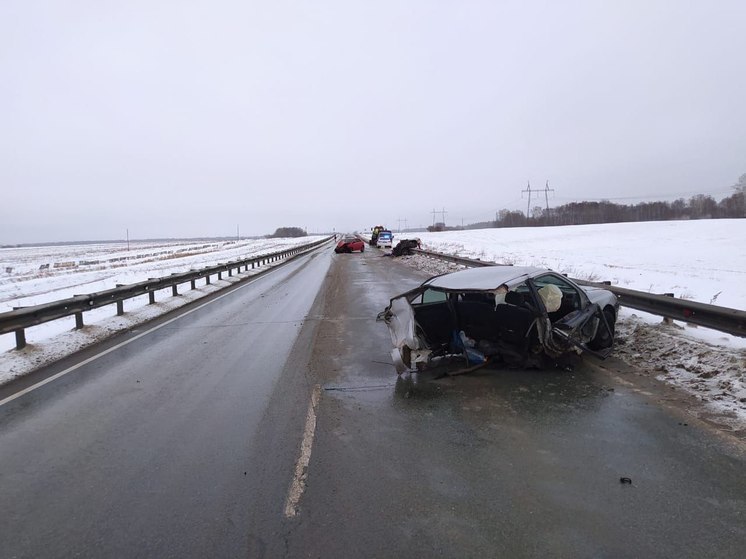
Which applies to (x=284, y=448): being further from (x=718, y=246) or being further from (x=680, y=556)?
(x=718, y=246)

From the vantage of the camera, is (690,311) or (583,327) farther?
(690,311)

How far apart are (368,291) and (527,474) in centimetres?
1249

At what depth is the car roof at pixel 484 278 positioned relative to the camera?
20.6 feet

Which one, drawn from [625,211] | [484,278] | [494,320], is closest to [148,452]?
[494,320]

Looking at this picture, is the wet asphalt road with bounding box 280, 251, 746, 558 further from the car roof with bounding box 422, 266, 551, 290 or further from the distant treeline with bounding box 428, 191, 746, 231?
the distant treeline with bounding box 428, 191, 746, 231

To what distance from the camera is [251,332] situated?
1009cm

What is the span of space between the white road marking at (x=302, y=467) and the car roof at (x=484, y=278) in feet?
7.75

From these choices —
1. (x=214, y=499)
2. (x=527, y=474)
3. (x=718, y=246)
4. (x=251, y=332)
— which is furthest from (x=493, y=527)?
(x=718, y=246)

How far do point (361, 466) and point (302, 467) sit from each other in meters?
0.49

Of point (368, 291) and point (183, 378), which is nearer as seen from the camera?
point (183, 378)

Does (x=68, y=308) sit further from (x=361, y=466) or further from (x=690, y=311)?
(x=690, y=311)

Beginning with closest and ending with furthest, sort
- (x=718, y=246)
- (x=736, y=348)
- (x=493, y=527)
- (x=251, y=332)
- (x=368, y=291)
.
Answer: (x=493, y=527)
(x=736, y=348)
(x=251, y=332)
(x=368, y=291)
(x=718, y=246)

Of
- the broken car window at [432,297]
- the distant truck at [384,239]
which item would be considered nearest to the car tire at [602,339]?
the broken car window at [432,297]

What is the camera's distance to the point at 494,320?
6.62 meters
